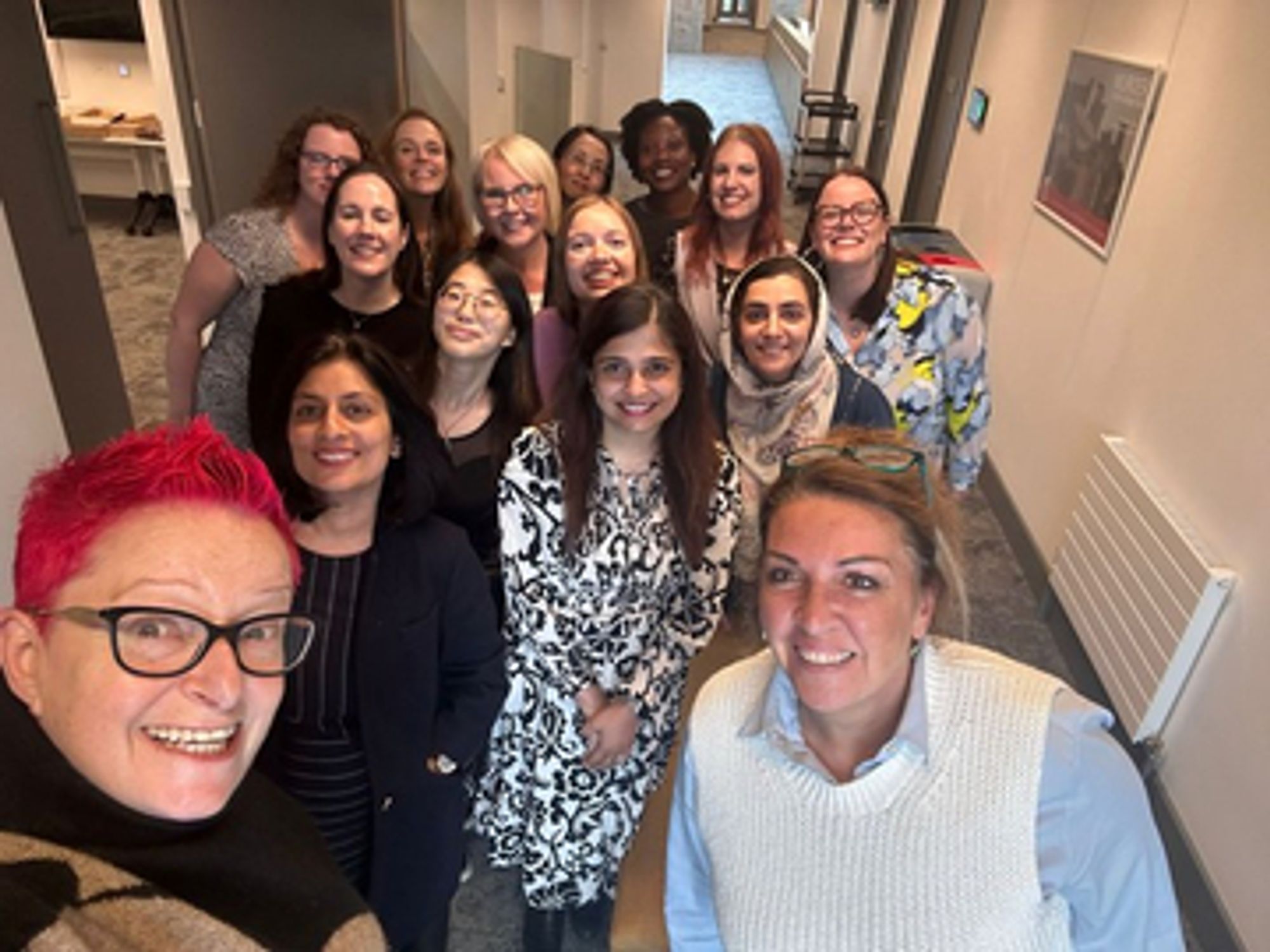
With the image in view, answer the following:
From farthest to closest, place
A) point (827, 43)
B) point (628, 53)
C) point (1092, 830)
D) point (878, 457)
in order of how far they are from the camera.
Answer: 1. point (827, 43)
2. point (628, 53)
3. point (878, 457)
4. point (1092, 830)

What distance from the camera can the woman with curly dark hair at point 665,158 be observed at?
3096mm

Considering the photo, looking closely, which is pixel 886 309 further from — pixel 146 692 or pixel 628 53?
pixel 628 53

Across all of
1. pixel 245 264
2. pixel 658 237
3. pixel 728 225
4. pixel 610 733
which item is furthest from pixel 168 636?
pixel 658 237

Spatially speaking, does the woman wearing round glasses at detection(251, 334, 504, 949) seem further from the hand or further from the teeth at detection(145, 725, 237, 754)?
the teeth at detection(145, 725, 237, 754)

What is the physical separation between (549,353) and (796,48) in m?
13.6

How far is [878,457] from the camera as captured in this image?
1155 mm

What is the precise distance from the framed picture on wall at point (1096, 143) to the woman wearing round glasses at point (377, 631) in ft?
8.98

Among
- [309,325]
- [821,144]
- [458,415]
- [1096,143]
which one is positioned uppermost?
[1096,143]

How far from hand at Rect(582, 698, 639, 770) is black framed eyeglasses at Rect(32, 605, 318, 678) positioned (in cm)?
105

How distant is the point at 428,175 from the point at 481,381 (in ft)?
3.70

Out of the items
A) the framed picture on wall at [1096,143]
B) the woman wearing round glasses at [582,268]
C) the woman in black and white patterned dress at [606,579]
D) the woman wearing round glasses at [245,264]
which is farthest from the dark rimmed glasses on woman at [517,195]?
the framed picture on wall at [1096,143]

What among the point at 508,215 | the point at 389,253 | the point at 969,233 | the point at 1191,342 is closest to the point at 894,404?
the point at 1191,342

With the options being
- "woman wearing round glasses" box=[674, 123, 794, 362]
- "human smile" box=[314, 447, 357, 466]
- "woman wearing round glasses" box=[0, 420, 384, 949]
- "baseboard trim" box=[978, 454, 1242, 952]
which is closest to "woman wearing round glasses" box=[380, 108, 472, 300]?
"woman wearing round glasses" box=[674, 123, 794, 362]

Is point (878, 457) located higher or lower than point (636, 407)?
higher
